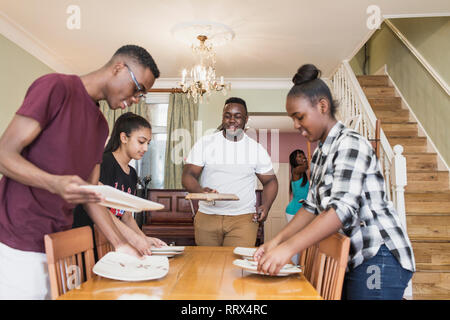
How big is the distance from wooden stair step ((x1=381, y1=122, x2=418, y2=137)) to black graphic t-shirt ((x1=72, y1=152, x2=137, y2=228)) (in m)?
4.16

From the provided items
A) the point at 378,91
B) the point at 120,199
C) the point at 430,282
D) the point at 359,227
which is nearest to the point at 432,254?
the point at 430,282

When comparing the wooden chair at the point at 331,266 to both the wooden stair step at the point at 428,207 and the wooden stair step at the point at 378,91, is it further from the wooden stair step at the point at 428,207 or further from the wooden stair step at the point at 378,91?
the wooden stair step at the point at 378,91

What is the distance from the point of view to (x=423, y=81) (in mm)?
5031

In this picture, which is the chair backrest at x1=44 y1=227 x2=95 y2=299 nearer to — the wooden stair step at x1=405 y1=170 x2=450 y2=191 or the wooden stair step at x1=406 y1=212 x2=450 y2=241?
the wooden stair step at x1=406 y1=212 x2=450 y2=241

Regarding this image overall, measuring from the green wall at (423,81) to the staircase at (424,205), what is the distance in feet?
0.63

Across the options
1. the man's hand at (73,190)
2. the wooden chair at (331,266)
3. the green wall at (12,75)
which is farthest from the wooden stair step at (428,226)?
the green wall at (12,75)

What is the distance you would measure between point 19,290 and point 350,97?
485cm

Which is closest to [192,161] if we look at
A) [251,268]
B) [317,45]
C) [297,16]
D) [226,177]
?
[226,177]

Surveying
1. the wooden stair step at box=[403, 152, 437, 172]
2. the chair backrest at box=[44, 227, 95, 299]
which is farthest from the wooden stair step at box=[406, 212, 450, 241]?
the chair backrest at box=[44, 227, 95, 299]

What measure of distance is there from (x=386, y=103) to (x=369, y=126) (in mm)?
1684

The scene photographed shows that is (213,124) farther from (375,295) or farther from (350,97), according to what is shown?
(375,295)

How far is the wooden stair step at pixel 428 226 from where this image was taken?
150 inches

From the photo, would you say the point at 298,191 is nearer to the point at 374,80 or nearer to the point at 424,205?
the point at 424,205
